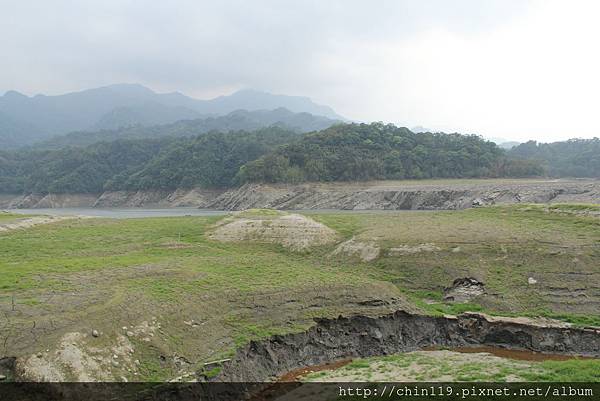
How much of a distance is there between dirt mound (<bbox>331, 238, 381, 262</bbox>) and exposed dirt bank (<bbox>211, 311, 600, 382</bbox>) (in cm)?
672

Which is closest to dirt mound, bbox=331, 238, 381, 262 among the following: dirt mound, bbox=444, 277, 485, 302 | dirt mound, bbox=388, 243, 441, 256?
dirt mound, bbox=388, 243, 441, 256

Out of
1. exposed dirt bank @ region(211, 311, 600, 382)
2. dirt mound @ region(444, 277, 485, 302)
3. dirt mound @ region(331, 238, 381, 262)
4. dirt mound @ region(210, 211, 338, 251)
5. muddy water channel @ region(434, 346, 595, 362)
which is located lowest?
muddy water channel @ region(434, 346, 595, 362)

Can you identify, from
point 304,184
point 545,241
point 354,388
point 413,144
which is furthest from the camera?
point 413,144

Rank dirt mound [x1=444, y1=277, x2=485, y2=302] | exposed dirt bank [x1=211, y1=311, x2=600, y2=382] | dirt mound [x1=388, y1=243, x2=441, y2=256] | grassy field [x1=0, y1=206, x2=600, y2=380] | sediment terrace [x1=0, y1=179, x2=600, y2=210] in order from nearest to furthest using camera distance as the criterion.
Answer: grassy field [x1=0, y1=206, x2=600, y2=380], exposed dirt bank [x1=211, y1=311, x2=600, y2=382], dirt mound [x1=444, y1=277, x2=485, y2=302], dirt mound [x1=388, y1=243, x2=441, y2=256], sediment terrace [x1=0, y1=179, x2=600, y2=210]

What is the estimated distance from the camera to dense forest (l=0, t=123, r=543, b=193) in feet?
332

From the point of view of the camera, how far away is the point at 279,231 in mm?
32938

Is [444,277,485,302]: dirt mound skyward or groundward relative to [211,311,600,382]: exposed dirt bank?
skyward

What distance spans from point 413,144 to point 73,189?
315 ft

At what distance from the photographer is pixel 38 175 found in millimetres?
137625

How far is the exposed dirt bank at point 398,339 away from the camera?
753 inches

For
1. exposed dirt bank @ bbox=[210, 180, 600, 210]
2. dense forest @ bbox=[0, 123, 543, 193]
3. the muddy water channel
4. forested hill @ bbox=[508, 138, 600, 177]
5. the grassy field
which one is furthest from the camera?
forested hill @ bbox=[508, 138, 600, 177]

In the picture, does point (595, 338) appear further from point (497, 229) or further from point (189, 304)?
point (189, 304)

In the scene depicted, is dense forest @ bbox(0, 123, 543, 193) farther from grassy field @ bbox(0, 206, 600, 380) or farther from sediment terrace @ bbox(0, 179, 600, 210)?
grassy field @ bbox(0, 206, 600, 380)

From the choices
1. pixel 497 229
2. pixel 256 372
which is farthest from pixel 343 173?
pixel 256 372
